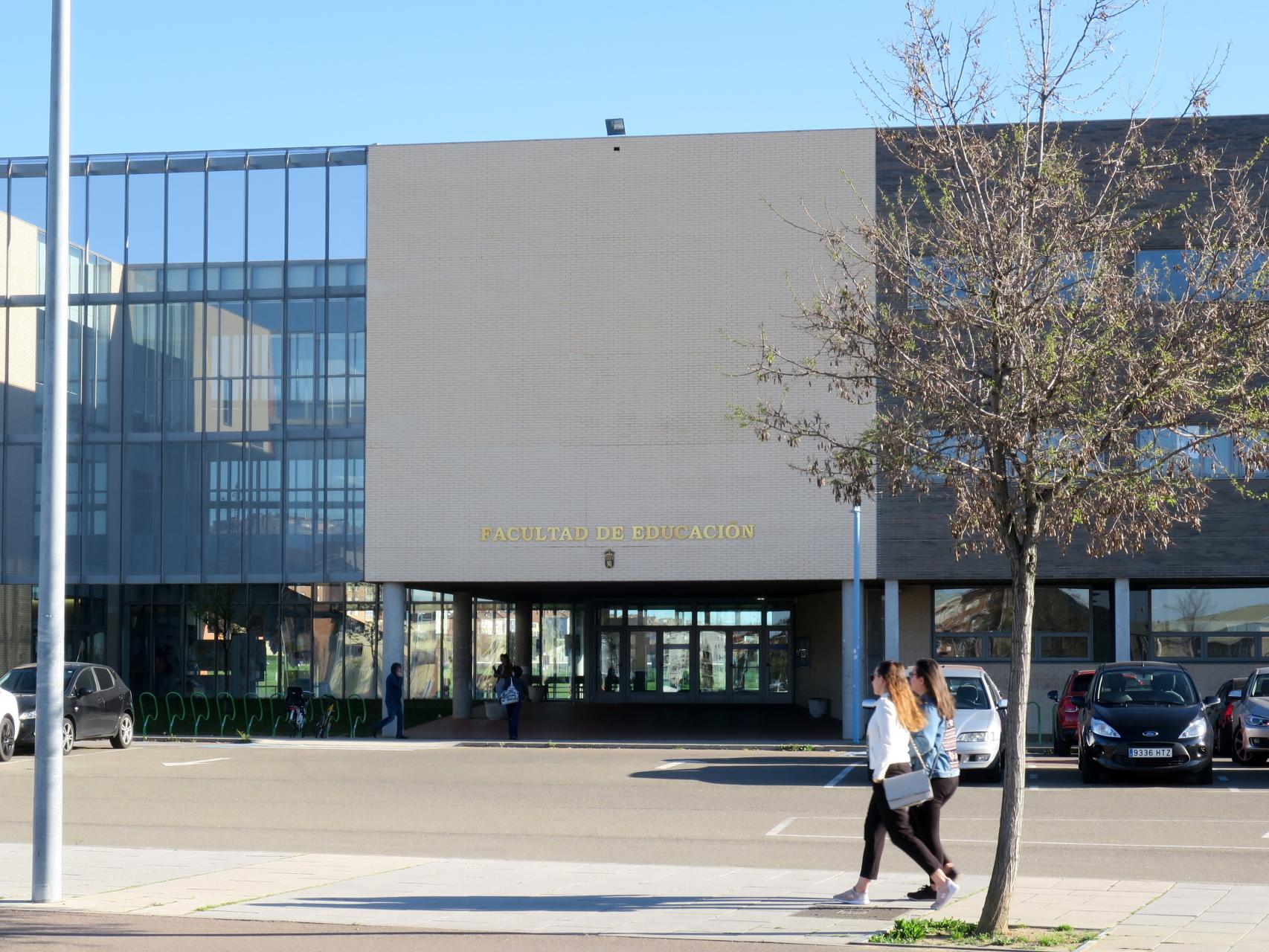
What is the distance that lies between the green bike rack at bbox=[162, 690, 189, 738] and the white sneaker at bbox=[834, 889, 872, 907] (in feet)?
76.7

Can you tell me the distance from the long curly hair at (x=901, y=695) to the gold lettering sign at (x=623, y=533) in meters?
21.2

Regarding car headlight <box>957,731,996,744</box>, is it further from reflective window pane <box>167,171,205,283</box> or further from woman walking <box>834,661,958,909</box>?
reflective window pane <box>167,171,205,283</box>

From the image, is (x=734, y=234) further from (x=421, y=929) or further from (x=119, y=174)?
(x=421, y=929)

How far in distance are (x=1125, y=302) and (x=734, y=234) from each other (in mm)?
22407

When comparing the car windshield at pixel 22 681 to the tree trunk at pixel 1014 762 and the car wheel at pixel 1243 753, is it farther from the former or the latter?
the tree trunk at pixel 1014 762

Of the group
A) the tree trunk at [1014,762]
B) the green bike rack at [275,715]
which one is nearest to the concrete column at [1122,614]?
the green bike rack at [275,715]

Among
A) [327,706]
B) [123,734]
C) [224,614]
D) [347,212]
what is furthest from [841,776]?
[224,614]

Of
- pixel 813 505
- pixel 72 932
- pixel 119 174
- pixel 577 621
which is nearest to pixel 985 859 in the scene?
pixel 72 932

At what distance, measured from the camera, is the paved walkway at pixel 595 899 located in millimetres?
9406

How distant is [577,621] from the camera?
50.4 m

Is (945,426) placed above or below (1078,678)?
above

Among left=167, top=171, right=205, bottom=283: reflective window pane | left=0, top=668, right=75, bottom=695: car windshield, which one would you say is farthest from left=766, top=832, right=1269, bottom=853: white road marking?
left=167, top=171, right=205, bottom=283: reflective window pane

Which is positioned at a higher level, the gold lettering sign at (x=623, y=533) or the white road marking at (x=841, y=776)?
the gold lettering sign at (x=623, y=533)

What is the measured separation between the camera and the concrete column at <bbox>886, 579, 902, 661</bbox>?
102 ft
